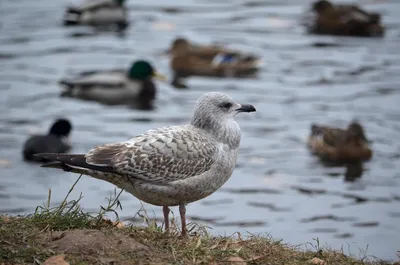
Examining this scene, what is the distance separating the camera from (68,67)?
2147 cm

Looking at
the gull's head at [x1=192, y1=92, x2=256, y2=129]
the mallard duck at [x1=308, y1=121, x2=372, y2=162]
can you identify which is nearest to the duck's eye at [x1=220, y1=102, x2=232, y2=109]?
the gull's head at [x1=192, y1=92, x2=256, y2=129]

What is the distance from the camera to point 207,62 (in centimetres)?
2189

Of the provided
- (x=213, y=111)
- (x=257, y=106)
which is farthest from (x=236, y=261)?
(x=257, y=106)

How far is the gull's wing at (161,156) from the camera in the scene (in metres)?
7.92

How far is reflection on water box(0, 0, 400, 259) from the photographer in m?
13.3

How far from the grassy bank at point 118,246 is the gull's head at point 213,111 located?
113cm

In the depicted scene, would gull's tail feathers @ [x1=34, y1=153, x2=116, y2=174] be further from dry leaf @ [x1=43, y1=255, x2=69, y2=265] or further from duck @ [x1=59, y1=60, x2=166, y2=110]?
duck @ [x1=59, y1=60, x2=166, y2=110]

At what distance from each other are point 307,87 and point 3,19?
29.4ft

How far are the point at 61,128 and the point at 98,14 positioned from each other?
1047cm

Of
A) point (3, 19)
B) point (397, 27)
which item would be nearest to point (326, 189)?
point (397, 27)

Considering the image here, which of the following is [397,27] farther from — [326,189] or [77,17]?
Answer: [326,189]

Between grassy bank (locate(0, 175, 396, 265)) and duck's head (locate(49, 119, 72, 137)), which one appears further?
duck's head (locate(49, 119, 72, 137))

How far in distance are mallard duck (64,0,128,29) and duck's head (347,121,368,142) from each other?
10.2m

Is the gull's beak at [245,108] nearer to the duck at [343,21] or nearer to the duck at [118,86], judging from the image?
the duck at [118,86]
